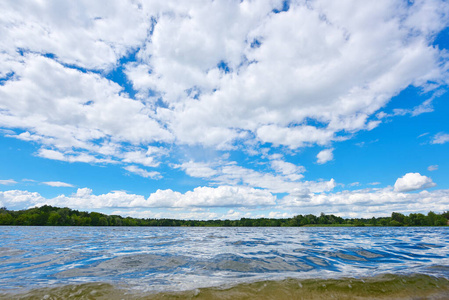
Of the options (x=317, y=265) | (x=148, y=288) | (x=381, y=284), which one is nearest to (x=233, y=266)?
(x=317, y=265)

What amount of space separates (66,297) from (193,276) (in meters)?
4.03

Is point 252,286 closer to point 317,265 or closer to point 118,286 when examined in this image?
point 118,286

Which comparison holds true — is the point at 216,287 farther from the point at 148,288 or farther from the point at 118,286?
the point at 118,286

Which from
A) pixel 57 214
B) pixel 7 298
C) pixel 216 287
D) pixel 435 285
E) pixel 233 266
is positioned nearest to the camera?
pixel 7 298

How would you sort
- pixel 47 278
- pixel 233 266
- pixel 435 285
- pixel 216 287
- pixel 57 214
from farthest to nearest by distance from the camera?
pixel 57 214 < pixel 233 266 < pixel 47 278 < pixel 435 285 < pixel 216 287

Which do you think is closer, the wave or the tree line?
the wave

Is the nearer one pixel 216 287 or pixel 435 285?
pixel 216 287

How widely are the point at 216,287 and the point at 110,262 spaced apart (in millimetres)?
7559

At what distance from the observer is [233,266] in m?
10.5

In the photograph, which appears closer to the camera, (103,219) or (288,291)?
A: (288,291)

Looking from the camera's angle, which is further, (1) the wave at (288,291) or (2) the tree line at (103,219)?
(2) the tree line at (103,219)

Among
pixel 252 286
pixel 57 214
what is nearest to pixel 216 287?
pixel 252 286

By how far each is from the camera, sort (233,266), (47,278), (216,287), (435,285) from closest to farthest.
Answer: (216,287), (435,285), (47,278), (233,266)

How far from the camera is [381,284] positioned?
6.98m
